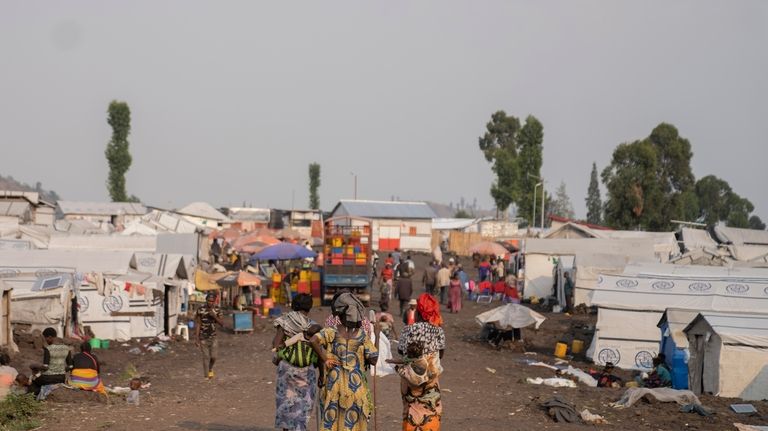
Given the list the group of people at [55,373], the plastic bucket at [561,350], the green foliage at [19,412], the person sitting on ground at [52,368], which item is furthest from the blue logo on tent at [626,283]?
the green foliage at [19,412]

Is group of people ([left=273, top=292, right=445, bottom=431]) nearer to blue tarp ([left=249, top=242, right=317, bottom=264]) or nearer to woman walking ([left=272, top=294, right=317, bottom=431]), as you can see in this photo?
woman walking ([left=272, top=294, right=317, bottom=431])

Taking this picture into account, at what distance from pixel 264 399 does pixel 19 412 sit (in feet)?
13.0

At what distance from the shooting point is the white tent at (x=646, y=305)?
69.1 ft

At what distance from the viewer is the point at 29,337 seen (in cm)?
1894

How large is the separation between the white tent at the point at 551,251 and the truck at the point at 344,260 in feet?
28.3

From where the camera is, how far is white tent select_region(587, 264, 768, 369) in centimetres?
2105

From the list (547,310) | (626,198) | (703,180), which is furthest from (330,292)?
(703,180)

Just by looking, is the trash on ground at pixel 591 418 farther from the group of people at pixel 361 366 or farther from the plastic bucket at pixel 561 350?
the plastic bucket at pixel 561 350

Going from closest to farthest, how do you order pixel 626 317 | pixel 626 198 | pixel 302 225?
pixel 626 317, pixel 626 198, pixel 302 225

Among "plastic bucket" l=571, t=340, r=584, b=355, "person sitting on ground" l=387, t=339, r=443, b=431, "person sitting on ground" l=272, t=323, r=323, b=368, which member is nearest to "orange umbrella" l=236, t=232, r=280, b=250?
"plastic bucket" l=571, t=340, r=584, b=355

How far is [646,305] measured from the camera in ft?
70.3

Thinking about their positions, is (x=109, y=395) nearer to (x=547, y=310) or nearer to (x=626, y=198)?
(x=547, y=310)

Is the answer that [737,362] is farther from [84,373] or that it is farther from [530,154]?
[530,154]

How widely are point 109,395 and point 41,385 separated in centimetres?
125
